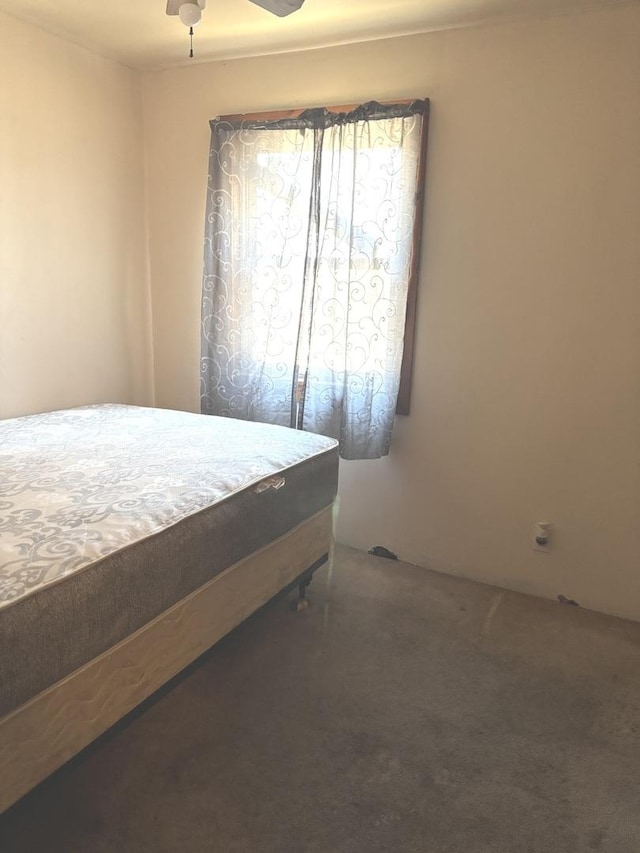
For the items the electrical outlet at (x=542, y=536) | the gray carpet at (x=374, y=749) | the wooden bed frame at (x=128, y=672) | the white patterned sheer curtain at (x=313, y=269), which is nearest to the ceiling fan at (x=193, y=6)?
the white patterned sheer curtain at (x=313, y=269)

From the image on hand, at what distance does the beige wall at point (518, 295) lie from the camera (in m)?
2.33

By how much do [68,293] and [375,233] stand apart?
150 cm

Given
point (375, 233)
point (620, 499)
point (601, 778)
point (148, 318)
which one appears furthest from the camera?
point (148, 318)

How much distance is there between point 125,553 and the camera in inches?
57.2

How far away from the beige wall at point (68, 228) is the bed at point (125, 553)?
18.8 inches

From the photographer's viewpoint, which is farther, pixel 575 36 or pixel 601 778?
pixel 575 36

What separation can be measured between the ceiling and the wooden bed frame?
204cm

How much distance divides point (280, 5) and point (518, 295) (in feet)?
4.60

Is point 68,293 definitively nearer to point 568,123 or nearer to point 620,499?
point 568,123

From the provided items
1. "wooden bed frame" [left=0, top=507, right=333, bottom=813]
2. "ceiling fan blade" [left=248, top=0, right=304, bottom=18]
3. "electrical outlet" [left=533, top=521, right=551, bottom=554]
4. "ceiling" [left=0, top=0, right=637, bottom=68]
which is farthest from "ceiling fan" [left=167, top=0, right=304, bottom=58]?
"electrical outlet" [left=533, top=521, right=551, bottom=554]

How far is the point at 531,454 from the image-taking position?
263 centimetres

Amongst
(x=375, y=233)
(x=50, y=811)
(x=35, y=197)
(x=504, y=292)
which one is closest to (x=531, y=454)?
(x=504, y=292)

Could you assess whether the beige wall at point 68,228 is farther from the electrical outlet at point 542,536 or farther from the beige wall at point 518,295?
the electrical outlet at point 542,536

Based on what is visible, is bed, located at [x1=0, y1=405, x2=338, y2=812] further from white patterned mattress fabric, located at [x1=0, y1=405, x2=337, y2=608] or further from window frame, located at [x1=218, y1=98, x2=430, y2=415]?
window frame, located at [x1=218, y1=98, x2=430, y2=415]
